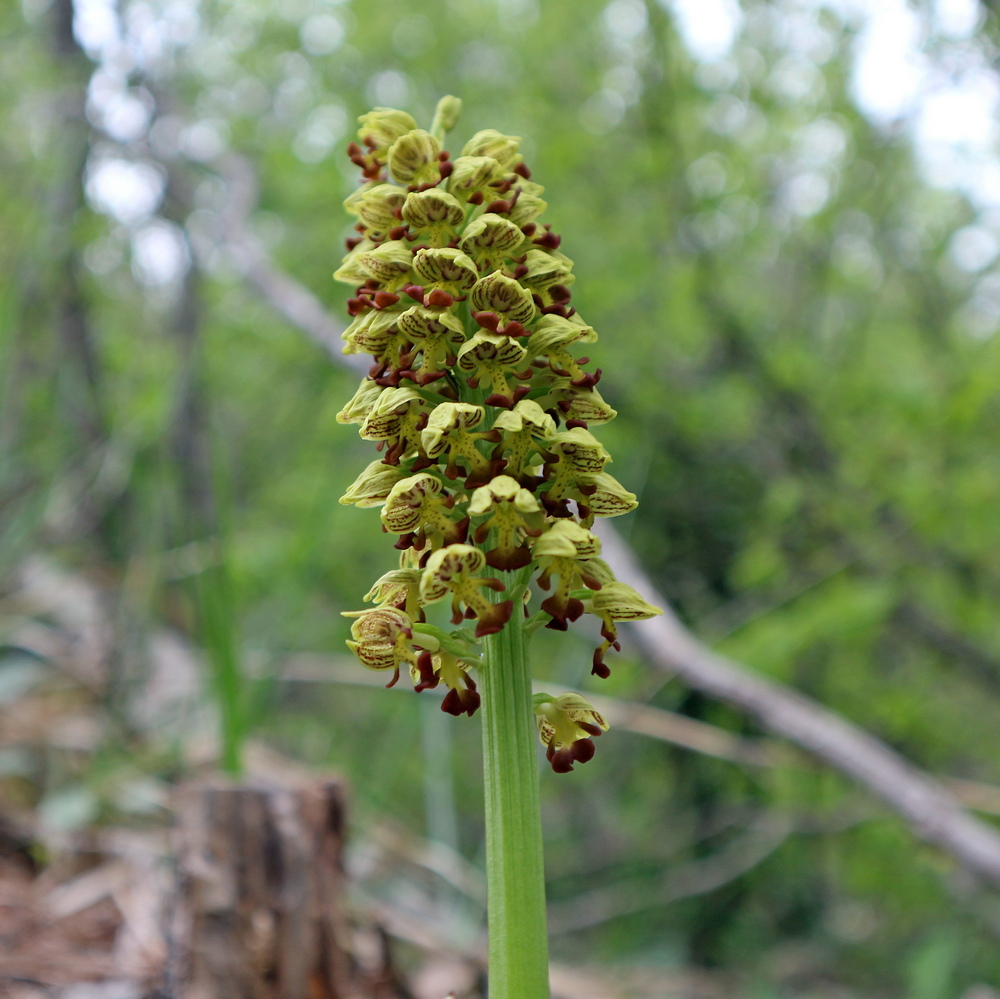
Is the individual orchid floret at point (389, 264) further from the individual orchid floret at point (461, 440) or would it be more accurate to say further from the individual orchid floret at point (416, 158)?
the individual orchid floret at point (461, 440)

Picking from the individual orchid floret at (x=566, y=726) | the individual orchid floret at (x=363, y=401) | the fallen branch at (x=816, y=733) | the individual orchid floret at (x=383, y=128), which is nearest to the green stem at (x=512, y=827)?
the individual orchid floret at (x=566, y=726)

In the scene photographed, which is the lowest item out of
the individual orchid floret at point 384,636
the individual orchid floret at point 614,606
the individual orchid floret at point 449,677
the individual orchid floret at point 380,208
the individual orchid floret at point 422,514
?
the individual orchid floret at point 449,677

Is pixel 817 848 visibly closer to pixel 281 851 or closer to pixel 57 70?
pixel 281 851

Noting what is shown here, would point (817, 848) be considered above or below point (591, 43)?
below

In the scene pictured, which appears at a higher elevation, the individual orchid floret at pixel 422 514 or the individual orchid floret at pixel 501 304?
the individual orchid floret at pixel 501 304

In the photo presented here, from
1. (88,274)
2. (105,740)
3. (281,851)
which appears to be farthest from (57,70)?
(281,851)

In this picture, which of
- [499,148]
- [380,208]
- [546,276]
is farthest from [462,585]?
[499,148]

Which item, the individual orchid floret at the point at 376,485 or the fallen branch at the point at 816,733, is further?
the fallen branch at the point at 816,733
